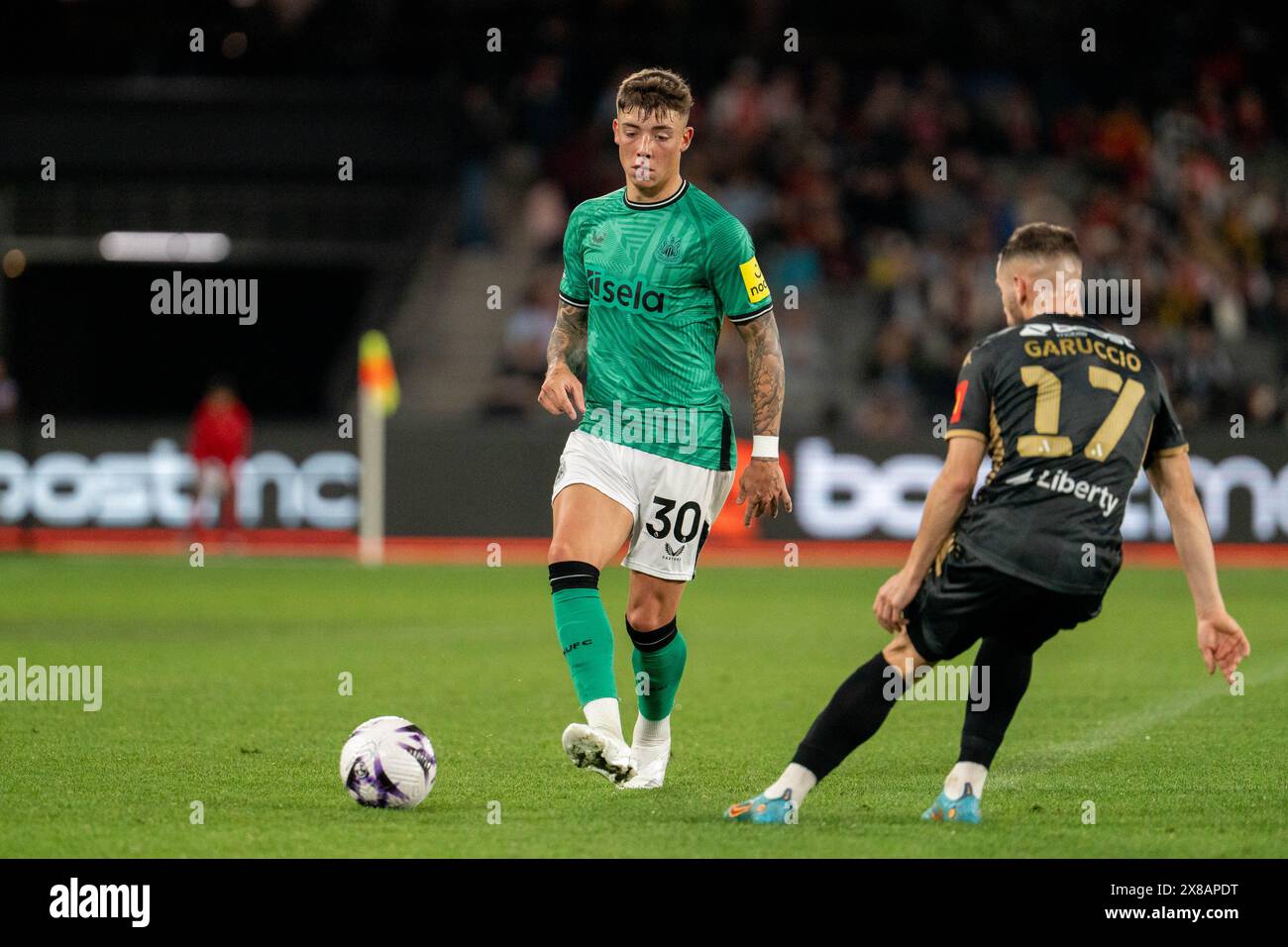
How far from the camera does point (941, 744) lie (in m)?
8.06

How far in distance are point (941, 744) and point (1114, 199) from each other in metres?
16.3

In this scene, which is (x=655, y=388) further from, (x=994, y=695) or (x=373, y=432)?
(x=373, y=432)

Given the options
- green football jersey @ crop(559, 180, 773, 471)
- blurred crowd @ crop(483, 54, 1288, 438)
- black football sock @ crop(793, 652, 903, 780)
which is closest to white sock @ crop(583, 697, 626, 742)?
black football sock @ crop(793, 652, 903, 780)

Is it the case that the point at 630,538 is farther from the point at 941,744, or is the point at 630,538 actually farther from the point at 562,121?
the point at 562,121

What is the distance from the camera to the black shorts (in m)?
5.57

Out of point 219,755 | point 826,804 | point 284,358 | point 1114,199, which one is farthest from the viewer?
point 284,358

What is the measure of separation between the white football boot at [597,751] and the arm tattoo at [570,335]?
1.57 m

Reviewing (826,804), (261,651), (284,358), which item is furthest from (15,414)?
(826,804)

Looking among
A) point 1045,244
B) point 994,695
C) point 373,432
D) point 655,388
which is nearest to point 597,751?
point 994,695

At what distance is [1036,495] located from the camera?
5.58 meters

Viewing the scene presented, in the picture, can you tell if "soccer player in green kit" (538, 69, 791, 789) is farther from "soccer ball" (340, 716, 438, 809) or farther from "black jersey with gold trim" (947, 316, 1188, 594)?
"black jersey with gold trim" (947, 316, 1188, 594)

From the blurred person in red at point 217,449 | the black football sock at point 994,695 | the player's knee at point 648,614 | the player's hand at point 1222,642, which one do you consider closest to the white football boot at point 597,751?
the player's knee at point 648,614

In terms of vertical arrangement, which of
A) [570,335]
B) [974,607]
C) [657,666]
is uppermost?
[570,335]

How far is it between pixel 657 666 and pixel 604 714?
0.61 meters
